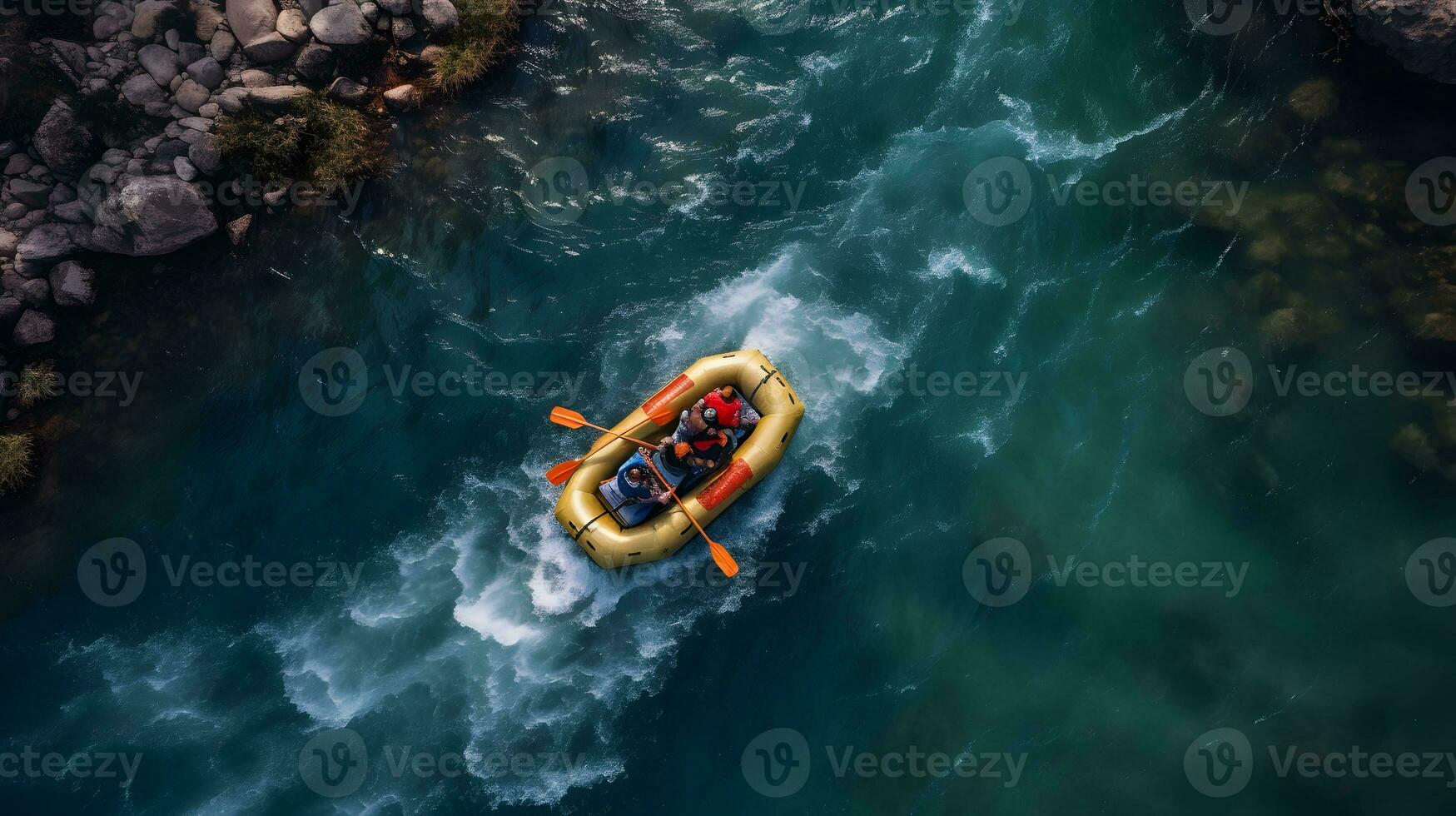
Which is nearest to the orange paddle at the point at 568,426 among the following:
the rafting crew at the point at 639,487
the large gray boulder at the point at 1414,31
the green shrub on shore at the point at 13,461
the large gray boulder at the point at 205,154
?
the rafting crew at the point at 639,487

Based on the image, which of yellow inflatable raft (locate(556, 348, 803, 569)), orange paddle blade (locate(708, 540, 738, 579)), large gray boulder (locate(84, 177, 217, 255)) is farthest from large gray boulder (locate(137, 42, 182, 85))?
orange paddle blade (locate(708, 540, 738, 579))

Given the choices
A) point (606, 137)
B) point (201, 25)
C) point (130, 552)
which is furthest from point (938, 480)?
point (201, 25)

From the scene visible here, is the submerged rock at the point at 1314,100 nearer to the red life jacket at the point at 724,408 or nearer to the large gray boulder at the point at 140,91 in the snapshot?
the red life jacket at the point at 724,408

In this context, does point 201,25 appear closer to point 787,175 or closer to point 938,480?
point 787,175

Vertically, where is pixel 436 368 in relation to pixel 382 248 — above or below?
below

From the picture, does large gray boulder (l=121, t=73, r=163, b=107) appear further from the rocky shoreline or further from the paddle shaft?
the paddle shaft

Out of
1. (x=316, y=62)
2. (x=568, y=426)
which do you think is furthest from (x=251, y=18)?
(x=568, y=426)

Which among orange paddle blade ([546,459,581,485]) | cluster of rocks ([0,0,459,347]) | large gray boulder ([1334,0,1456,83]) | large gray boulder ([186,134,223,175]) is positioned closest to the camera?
orange paddle blade ([546,459,581,485])
